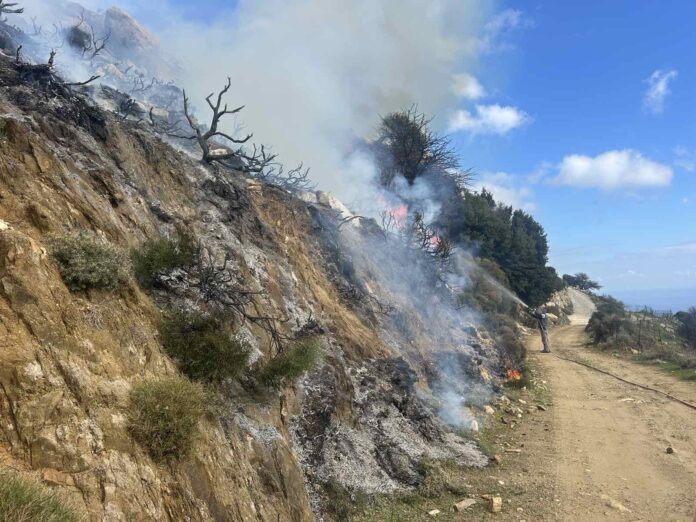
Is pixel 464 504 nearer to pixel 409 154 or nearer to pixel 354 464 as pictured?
pixel 354 464

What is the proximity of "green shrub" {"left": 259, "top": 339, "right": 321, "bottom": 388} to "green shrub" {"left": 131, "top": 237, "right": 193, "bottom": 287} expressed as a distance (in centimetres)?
188

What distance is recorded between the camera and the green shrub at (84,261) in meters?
4.33

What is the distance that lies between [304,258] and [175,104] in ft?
51.9

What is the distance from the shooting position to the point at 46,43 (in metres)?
19.2

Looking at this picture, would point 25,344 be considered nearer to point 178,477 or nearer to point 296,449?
point 178,477

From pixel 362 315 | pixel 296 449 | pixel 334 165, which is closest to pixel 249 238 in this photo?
pixel 362 315

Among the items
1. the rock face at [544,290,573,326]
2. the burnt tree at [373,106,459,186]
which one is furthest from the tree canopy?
the burnt tree at [373,106,459,186]

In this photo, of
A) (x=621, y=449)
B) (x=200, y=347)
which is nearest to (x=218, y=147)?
(x=200, y=347)

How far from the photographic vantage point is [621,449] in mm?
9148

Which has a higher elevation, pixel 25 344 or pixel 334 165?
pixel 334 165

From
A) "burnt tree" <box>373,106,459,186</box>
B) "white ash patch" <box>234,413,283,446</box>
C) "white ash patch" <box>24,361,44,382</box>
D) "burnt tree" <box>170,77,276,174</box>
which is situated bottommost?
"white ash patch" <box>234,413,283,446</box>

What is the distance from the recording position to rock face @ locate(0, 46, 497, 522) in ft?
11.4

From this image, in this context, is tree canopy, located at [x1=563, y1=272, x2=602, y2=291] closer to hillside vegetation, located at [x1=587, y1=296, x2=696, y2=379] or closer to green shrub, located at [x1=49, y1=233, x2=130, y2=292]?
hillside vegetation, located at [x1=587, y1=296, x2=696, y2=379]

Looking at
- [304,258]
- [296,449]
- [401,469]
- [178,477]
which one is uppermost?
[304,258]
